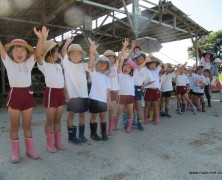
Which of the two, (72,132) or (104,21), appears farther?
(104,21)

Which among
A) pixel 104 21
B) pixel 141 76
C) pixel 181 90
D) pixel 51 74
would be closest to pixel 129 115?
pixel 141 76

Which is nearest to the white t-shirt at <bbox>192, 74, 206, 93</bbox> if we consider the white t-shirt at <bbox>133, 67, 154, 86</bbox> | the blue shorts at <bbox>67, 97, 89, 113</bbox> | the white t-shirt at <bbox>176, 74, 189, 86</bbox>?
the white t-shirt at <bbox>176, 74, 189, 86</bbox>

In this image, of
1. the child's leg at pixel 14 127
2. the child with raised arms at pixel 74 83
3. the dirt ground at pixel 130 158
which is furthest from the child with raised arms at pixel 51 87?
the child's leg at pixel 14 127

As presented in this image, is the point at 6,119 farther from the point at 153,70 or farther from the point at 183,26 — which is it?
the point at 183,26

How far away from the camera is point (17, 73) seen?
10.8 feet

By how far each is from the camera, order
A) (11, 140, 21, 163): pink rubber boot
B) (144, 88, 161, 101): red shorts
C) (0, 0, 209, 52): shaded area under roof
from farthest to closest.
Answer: (0, 0, 209, 52): shaded area under roof < (144, 88, 161, 101): red shorts < (11, 140, 21, 163): pink rubber boot

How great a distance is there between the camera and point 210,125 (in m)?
5.60

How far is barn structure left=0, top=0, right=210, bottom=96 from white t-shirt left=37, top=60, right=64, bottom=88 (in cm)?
461

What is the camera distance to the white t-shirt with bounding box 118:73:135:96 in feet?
16.2

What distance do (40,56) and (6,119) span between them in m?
3.56

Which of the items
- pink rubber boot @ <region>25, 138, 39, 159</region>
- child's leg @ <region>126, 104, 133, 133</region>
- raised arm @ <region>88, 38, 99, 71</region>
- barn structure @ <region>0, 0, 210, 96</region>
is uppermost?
barn structure @ <region>0, 0, 210, 96</region>

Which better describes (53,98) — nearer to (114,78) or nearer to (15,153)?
(15,153)

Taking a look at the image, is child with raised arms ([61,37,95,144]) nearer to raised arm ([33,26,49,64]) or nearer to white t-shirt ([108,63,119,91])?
raised arm ([33,26,49,64])

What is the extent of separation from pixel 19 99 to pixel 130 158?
162cm
